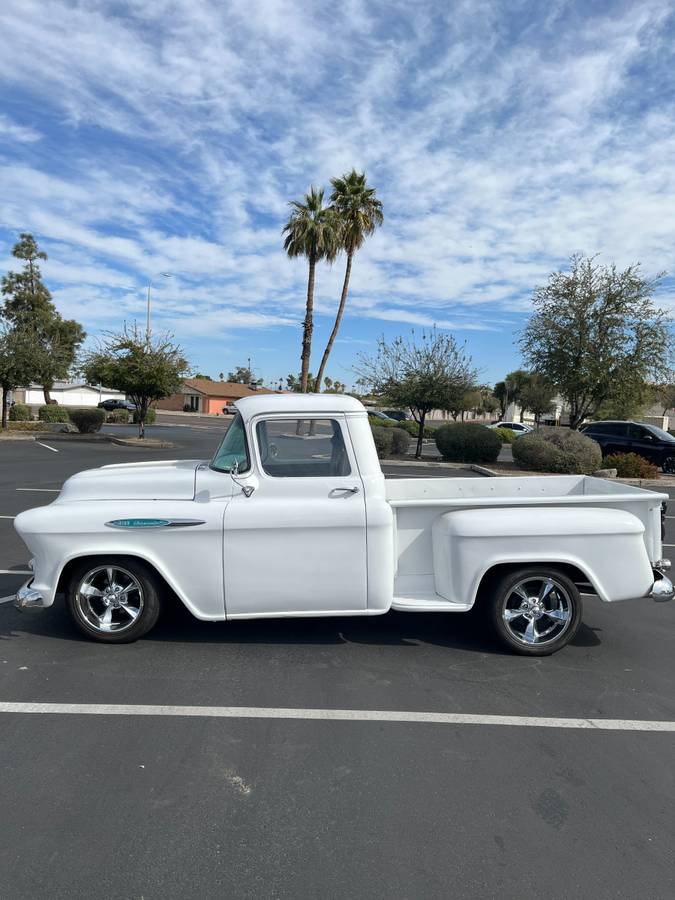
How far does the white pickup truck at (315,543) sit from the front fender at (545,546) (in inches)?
0.4

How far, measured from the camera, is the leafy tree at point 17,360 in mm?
27062

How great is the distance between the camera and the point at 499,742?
3574mm

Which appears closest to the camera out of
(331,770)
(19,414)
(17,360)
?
(331,770)

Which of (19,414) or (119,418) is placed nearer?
(19,414)

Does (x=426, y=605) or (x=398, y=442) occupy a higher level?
(x=398, y=442)

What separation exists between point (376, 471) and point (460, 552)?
85cm

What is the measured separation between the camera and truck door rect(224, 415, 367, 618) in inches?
177

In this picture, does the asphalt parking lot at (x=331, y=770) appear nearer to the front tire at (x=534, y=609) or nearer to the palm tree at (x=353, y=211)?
the front tire at (x=534, y=609)

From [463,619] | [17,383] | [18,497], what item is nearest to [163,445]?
[17,383]

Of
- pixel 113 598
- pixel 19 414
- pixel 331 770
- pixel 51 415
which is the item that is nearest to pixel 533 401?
pixel 51 415

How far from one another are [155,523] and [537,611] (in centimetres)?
289

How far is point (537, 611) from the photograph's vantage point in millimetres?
4762

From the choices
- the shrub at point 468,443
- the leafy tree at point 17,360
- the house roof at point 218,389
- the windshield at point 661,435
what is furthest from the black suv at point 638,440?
the house roof at point 218,389

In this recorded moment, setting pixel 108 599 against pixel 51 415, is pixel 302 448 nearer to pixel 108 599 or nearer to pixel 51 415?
pixel 108 599
